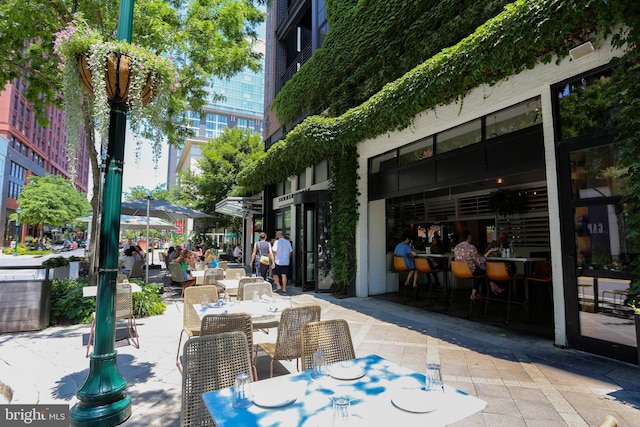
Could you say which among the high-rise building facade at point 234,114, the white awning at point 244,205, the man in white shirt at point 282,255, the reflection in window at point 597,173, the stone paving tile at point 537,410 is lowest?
the stone paving tile at point 537,410

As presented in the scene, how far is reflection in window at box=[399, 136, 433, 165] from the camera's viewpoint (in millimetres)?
7910

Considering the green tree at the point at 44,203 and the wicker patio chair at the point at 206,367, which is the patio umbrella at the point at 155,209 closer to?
the wicker patio chair at the point at 206,367

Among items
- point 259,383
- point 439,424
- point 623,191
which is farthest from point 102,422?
point 623,191

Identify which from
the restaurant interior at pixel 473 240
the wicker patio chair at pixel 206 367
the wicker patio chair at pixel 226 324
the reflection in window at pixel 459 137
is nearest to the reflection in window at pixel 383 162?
the restaurant interior at pixel 473 240

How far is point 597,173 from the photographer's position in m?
4.66

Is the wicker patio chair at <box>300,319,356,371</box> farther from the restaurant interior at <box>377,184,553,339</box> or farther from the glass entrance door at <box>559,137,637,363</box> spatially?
the restaurant interior at <box>377,184,553,339</box>

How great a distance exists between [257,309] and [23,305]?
15.3 ft

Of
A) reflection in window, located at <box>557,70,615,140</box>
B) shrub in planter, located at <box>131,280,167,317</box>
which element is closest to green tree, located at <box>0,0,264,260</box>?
shrub in planter, located at <box>131,280,167,317</box>

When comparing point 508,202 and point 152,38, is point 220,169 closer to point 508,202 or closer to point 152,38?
point 152,38

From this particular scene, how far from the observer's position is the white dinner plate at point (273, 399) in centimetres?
192

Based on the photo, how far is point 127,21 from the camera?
3314mm

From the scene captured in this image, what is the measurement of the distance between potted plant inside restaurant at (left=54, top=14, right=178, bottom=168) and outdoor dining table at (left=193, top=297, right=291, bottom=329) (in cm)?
235

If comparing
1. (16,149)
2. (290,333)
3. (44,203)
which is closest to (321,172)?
(290,333)

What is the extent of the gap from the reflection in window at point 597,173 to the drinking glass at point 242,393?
482cm
